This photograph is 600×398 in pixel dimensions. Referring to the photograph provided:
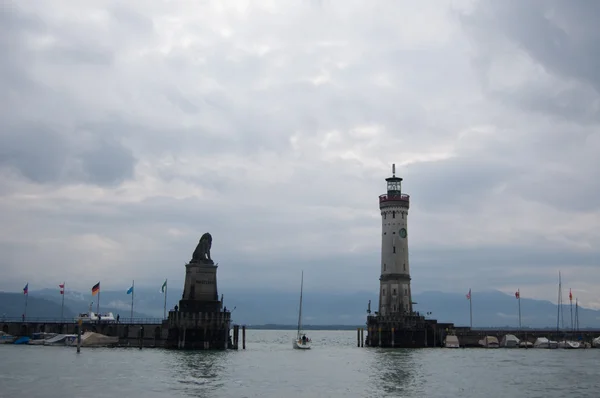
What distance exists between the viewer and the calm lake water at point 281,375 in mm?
55406

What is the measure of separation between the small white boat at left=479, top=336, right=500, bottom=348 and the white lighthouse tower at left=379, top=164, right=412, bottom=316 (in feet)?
63.1

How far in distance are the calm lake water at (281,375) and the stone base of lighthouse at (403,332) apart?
18.4 metres

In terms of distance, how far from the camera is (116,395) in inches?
2007

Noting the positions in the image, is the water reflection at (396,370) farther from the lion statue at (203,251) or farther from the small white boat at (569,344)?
the small white boat at (569,344)

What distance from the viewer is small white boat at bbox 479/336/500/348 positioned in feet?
422

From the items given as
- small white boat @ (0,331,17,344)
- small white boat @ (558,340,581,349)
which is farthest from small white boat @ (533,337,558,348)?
small white boat @ (0,331,17,344)

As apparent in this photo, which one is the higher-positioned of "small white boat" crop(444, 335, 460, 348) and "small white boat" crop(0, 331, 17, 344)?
"small white boat" crop(444, 335, 460, 348)

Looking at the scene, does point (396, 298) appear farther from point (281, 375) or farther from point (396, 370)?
point (281, 375)

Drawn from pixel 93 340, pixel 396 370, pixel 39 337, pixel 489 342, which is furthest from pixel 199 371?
pixel 489 342

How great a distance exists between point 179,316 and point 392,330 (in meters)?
37.5

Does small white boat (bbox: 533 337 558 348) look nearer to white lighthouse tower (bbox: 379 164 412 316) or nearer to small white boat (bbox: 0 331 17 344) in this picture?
Answer: white lighthouse tower (bbox: 379 164 412 316)

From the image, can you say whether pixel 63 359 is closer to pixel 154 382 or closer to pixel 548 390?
pixel 154 382

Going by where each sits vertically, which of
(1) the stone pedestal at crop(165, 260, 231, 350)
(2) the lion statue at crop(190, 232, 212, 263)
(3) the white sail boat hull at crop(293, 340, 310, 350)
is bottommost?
(3) the white sail boat hull at crop(293, 340, 310, 350)

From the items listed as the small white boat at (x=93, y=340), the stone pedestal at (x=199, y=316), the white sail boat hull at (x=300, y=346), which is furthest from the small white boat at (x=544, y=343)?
the small white boat at (x=93, y=340)
